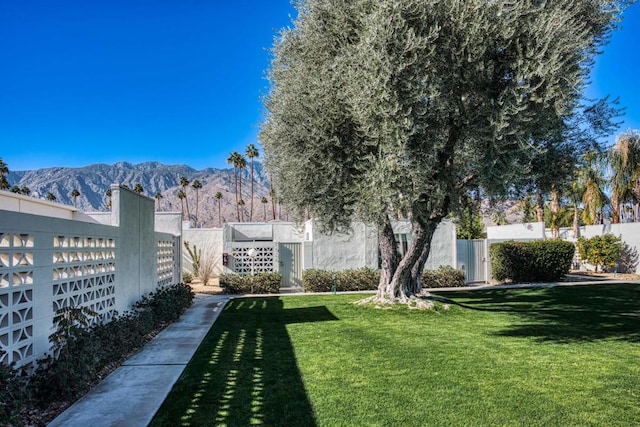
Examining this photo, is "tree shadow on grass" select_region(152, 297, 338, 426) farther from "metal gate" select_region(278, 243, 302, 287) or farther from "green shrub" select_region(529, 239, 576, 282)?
"green shrub" select_region(529, 239, 576, 282)

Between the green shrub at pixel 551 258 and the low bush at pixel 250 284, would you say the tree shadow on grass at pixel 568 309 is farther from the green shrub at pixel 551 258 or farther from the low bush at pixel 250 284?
the low bush at pixel 250 284

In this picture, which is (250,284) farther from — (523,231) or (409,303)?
(523,231)

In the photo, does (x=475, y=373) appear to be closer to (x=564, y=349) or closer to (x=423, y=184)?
(x=564, y=349)

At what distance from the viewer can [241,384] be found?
221 inches

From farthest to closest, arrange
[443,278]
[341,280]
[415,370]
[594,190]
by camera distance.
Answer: [594,190] → [443,278] → [341,280] → [415,370]

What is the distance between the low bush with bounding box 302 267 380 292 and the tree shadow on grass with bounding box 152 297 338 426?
7.49 meters

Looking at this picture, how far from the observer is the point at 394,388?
5.37m

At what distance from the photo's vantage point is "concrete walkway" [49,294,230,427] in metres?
4.53

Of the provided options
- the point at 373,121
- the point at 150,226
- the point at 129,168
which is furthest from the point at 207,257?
the point at 129,168

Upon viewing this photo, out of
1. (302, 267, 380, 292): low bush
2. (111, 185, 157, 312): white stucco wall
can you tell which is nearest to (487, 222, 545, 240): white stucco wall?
(302, 267, 380, 292): low bush

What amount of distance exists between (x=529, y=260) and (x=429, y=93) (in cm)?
1394

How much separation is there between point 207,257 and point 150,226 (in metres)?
11.3

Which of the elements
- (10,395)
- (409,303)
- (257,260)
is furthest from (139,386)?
(257,260)

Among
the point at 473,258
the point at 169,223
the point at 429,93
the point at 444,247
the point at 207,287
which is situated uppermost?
the point at 429,93
